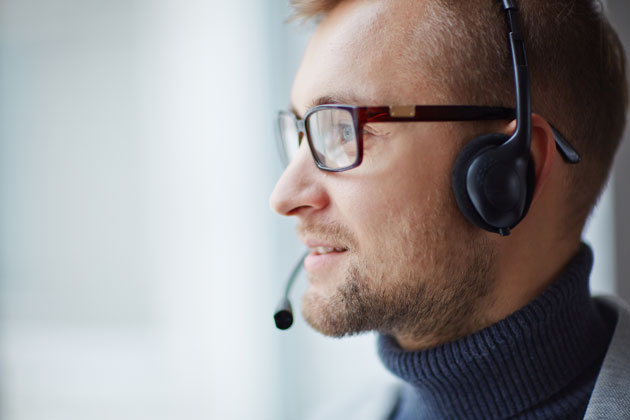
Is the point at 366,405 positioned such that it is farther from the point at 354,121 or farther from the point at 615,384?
the point at 354,121

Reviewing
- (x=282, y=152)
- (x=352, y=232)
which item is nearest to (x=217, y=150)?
(x=282, y=152)

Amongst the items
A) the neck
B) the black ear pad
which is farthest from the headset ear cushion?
the neck

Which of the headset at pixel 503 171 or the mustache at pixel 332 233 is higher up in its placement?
the headset at pixel 503 171

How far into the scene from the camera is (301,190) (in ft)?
2.85

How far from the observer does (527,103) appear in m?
0.74

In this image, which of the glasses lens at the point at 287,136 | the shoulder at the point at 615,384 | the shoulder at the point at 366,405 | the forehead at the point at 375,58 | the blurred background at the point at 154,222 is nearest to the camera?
the shoulder at the point at 615,384

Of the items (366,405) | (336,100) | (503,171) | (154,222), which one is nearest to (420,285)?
(503,171)

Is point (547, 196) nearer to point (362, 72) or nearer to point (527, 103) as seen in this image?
point (527, 103)

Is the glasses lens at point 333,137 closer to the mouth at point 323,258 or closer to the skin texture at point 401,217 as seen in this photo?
the skin texture at point 401,217

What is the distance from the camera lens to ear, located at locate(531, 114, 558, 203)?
0.82 m

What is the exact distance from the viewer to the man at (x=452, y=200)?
81 centimetres

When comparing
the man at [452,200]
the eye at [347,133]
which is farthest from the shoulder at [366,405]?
the eye at [347,133]

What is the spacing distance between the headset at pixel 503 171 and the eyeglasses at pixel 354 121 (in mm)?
58

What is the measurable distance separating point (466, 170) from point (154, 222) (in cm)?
146
